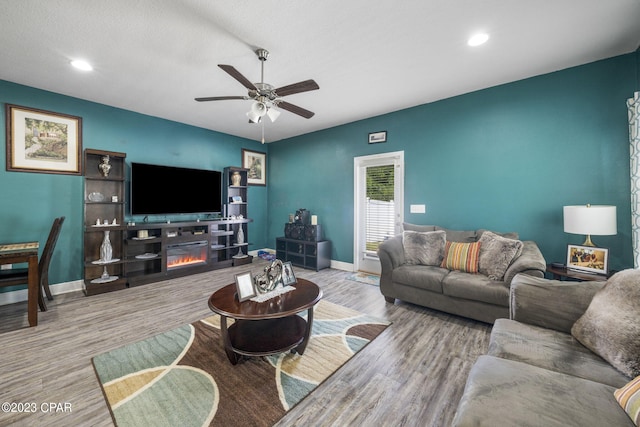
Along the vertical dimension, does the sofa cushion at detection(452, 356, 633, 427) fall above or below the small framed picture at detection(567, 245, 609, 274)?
below

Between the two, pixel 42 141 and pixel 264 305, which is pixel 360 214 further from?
pixel 42 141

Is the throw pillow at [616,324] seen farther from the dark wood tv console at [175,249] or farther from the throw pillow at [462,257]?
the dark wood tv console at [175,249]

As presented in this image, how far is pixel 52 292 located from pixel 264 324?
3.45 meters

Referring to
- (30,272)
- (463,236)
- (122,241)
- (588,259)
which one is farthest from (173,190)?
(588,259)

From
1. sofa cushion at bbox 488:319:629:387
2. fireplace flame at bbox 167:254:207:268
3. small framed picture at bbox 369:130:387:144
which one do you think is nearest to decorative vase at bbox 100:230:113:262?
fireplace flame at bbox 167:254:207:268

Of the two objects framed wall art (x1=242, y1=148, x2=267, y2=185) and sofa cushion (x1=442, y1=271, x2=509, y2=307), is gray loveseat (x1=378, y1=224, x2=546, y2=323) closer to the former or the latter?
sofa cushion (x1=442, y1=271, x2=509, y2=307)

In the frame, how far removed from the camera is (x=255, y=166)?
240 inches

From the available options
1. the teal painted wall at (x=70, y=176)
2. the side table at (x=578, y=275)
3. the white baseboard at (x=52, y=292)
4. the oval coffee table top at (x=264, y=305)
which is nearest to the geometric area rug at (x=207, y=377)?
the oval coffee table top at (x=264, y=305)

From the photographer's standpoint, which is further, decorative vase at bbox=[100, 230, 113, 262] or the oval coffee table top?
decorative vase at bbox=[100, 230, 113, 262]

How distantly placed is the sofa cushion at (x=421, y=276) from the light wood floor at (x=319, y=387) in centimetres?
33

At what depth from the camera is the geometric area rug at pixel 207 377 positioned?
1535mm

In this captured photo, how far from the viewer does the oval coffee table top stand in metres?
1.82

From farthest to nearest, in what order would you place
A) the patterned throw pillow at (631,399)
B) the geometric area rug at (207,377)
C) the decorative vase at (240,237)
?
the decorative vase at (240,237), the geometric area rug at (207,377), the patterned throw pillow at (631,399)

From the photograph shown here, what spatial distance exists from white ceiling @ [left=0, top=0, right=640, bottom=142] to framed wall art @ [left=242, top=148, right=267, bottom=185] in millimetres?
2359
